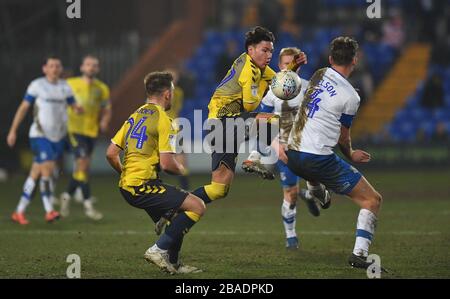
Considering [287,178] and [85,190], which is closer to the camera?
[287,178]

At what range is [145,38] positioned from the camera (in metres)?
26.3

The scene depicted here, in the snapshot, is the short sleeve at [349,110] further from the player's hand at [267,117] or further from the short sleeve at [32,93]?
the short sleeve at [32,93]

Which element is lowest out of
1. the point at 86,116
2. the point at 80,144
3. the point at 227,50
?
the point at 80,144

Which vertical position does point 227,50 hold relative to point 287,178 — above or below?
above

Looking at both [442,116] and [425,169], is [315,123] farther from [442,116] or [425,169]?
[442,116]

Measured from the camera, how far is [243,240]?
1212 cm

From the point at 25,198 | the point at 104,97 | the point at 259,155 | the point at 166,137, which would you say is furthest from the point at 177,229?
the point at 104,97

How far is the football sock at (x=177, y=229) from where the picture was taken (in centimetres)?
936

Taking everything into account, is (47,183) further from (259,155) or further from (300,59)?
(300,59)

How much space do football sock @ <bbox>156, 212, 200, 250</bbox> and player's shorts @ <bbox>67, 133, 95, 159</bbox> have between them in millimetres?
6323

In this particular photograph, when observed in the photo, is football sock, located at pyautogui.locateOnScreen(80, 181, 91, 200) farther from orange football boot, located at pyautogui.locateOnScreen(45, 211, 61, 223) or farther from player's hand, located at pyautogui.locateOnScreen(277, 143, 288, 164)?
player's hand, located at pyautogui.locateOnScreen(277, 143, 288, 164)

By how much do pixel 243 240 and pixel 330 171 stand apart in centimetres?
280

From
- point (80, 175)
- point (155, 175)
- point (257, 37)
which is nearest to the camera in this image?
point (155, 175)

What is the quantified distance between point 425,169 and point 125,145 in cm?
1494
